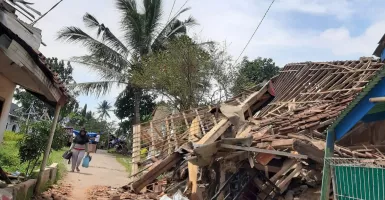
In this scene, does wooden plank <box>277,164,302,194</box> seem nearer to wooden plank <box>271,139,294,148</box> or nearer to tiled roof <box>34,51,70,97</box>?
wooden plank <box>271,139,294,148</box>

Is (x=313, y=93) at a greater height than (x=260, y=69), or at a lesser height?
lesser

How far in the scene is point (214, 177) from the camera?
26.0ft

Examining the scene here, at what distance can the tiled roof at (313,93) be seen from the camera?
29.0ft

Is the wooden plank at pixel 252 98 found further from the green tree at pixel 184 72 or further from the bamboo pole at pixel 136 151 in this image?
the green tree at pixel 184 72

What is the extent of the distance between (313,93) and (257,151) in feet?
19.2

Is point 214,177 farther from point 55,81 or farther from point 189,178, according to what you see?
point 55,81

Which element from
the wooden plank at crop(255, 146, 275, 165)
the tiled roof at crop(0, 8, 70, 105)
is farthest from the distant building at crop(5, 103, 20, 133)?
the wooden plank at crop(255, 146, 275, 165)

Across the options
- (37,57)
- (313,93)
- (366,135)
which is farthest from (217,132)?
(313,93)

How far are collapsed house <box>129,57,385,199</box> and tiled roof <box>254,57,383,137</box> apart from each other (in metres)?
0.03

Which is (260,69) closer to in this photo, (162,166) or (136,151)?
(136,151)

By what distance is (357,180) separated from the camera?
12.5ft

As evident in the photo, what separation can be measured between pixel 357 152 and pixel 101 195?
19.7 feet

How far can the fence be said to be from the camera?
3572mm

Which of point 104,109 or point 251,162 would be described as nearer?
point 251,162
